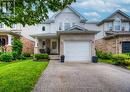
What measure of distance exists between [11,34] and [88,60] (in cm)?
1558

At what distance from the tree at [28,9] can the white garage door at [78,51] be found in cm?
1891

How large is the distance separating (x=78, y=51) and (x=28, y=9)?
19.7 meters

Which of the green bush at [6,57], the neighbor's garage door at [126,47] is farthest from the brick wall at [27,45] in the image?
the neighbor's garage door at [126,47]

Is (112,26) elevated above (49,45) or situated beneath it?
elevated above

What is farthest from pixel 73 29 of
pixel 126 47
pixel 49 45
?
pixel 49 45

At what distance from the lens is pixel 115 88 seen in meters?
12.1

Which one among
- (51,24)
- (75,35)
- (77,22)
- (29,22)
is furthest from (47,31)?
(29,22)

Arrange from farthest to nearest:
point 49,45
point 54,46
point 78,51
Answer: point 49,45 → point 54,46 → point 78,51

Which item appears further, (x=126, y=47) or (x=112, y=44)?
(x=112, y=44)

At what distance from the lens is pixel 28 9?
12383 mm

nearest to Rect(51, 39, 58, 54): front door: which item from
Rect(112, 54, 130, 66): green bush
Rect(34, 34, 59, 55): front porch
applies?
Rect(34, 34, 59, 55): front porch

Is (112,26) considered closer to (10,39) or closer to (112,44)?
(112,44)

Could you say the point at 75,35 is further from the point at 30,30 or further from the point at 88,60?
the point at 30,30

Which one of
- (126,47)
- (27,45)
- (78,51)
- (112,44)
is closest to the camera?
(78,51)
